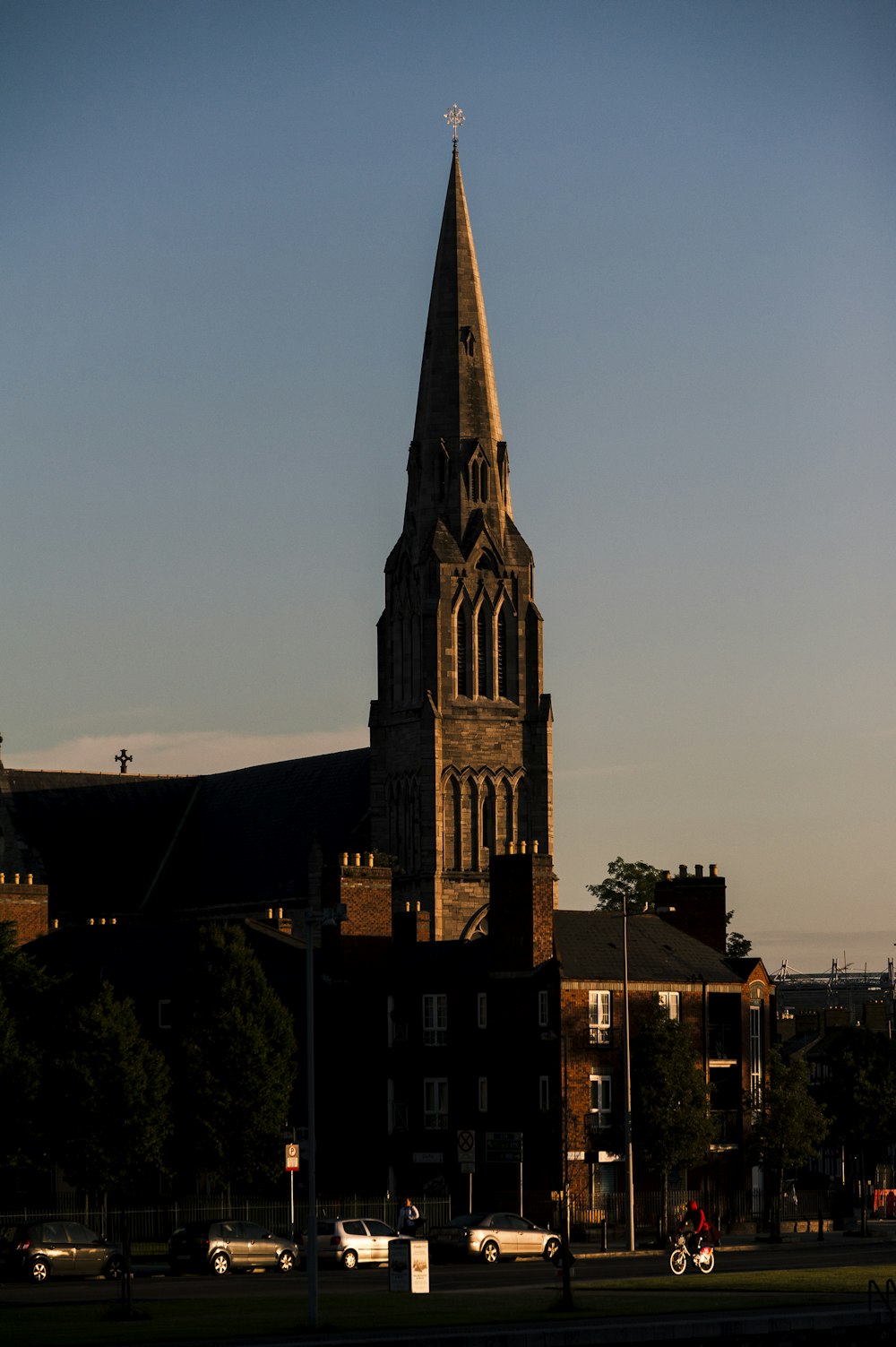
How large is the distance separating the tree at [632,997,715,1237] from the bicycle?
72.6ft

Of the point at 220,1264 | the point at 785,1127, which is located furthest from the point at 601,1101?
the point at 220,1264

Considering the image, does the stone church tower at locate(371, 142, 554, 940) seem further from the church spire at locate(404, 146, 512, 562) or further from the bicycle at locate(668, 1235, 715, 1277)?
the bicycle at locate(668, 1235, 715, 1277)

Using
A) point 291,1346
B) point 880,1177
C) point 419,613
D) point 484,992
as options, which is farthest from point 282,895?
point 291,1346

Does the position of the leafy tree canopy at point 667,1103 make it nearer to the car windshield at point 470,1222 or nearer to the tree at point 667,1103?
the tree at point 667,1103

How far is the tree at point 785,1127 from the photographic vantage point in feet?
273

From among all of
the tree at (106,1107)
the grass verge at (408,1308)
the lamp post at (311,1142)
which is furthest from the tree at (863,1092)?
the lamp post at (311,1142)

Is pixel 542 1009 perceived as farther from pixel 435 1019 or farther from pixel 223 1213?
pixel 223 1213

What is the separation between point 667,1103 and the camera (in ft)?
261

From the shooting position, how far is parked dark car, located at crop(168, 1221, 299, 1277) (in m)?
60.3

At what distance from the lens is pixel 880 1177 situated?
119875 millimetres

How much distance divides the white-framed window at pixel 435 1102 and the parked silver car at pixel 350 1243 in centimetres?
1886

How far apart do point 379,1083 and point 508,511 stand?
5368 centimetres

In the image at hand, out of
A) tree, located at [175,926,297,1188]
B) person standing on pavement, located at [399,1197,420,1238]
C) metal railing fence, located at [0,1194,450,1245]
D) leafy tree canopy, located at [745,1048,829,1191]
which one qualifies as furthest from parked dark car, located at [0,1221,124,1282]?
leafy tree canopy, located at [745,1048,829,1191]

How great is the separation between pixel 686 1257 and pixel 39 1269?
51.6 ft
